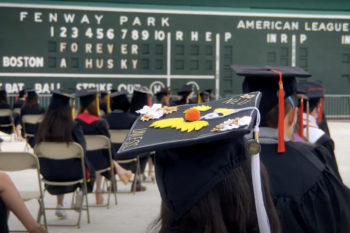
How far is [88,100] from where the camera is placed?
7.66 meters

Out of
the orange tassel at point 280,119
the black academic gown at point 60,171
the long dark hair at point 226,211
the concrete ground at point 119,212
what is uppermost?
the orange tassel at point 280,119

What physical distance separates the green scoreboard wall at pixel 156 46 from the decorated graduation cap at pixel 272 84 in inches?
693

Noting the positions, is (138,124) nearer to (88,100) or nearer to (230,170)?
(230,170)

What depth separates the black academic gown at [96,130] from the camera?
7.26 meters

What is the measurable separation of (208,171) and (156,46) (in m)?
19.5

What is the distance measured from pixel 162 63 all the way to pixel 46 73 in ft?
13.0

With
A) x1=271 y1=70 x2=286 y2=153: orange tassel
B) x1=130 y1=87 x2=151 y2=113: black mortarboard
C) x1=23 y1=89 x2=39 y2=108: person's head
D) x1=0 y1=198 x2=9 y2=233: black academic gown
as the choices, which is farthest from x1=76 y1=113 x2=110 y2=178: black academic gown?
x1=271 y1=70 x2=286 y2=153: orange tassel

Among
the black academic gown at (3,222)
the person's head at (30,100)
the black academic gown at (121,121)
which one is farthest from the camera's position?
the person's head at (30,100)

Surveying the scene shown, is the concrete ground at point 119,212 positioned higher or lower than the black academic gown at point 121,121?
lower

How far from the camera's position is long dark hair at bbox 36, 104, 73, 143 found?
20.4 feet

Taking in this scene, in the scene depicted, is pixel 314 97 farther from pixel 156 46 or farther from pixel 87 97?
pixel 156 46

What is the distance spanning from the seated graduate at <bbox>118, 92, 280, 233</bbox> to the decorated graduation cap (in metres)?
0.72

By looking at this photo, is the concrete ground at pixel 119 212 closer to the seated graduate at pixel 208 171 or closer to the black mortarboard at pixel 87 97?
the black mortarboard at pixel 87 97

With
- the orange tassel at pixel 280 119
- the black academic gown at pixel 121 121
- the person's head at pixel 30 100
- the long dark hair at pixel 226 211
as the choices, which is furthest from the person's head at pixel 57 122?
the person's head at pixel 30 100
